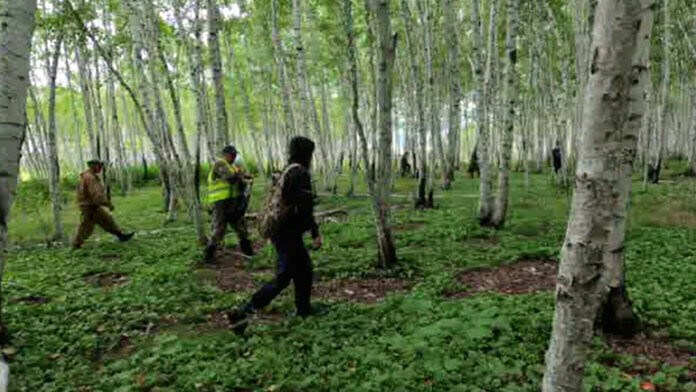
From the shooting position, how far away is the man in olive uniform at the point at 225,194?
291 inches

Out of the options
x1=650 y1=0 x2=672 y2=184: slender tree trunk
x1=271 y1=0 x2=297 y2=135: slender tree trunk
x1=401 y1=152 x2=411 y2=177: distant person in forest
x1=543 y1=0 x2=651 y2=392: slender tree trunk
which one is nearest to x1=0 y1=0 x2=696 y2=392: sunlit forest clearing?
x1=543 y1=0 x2=651 y2=392: slender tree trunk

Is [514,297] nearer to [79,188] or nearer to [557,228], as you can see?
[557,228]

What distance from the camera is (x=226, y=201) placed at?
764 cm

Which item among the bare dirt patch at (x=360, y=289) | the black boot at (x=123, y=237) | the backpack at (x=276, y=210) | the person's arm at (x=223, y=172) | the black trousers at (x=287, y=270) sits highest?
the person's arm at (x=223, y=172)

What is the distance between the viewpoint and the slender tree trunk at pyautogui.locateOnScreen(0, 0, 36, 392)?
342cm

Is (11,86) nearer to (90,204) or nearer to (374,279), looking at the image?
(374,279)

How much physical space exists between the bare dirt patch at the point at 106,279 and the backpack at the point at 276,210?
3667mm

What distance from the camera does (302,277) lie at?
4.72m

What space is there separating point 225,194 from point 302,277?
11.3ft

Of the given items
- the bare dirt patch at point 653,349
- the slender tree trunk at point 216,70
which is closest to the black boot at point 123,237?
the slender tree trunk at point 216,70

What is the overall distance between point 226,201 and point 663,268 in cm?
693

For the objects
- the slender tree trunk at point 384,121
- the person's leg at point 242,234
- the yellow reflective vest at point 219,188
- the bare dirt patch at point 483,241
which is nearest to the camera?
the slender tree trunk at point 384,121

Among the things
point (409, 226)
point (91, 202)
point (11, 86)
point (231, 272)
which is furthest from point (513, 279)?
point (91, 202)

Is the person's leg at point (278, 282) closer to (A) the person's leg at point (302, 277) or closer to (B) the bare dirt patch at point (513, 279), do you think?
(A) the person's leg at point (302, 277)
